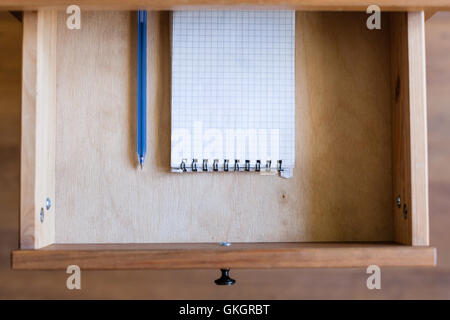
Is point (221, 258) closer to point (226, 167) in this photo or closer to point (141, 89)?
point (226, 167)

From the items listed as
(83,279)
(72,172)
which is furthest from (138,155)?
(83,279)

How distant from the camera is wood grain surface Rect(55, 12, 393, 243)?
80 centimetres

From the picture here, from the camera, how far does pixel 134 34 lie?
0.81 meters

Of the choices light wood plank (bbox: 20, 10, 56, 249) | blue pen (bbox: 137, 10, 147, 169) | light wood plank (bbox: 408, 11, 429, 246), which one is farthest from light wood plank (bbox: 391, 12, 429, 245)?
light wood plank (bbox: 20, 10, 56, 249)

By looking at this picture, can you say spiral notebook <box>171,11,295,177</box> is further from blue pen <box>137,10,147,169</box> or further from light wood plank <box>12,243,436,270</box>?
light wood plank <box>12,243,436,270</box>

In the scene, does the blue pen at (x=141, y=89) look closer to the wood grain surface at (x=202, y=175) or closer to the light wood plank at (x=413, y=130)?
the wood grain surface at (x=202, y=175)

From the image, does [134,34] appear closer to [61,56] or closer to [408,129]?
[61,56]

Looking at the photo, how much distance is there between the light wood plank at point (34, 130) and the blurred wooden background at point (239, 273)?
155 mm

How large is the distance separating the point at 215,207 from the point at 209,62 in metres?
0.22

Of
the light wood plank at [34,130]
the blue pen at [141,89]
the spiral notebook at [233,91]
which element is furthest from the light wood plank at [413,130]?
the light wood plank at [34,130]

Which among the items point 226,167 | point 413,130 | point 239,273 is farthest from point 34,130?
point 413,130

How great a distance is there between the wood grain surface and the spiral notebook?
0.9 inches

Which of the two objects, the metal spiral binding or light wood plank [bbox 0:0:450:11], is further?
the metal spiral binding

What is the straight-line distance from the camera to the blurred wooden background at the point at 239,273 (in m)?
0.86
